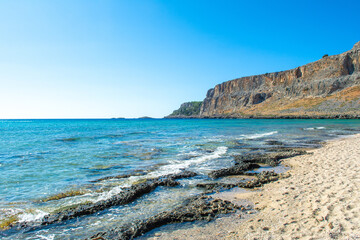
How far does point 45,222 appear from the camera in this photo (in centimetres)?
630

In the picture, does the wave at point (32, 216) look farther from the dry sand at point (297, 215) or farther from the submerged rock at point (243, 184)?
the submerged rock at point (243, 184)

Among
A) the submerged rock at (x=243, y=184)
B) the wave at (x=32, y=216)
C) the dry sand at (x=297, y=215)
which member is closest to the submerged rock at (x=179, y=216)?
the dry sand at (x=297, y=215)

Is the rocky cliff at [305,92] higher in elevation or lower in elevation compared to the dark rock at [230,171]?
higher

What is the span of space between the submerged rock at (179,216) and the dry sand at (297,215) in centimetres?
38

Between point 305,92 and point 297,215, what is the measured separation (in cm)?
11152

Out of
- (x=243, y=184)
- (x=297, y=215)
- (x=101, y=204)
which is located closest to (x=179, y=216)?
(x=101, y=204)

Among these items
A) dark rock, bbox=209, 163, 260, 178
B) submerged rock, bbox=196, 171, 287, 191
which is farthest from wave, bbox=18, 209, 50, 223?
dark rock, bbox=209, 163, 260, 178

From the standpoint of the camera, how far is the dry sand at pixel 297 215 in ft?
15.8

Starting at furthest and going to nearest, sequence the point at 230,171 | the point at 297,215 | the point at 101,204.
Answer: the point at 230,171 → the point at 101,204 → the point at 297,215

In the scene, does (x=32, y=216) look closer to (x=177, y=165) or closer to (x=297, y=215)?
(x=297, y=215)

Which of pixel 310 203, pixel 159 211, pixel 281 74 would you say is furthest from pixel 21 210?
pixel 281 74

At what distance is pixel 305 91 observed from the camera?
10212 cm

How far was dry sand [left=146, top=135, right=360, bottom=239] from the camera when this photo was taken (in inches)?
189

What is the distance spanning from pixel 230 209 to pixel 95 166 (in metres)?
9.76
